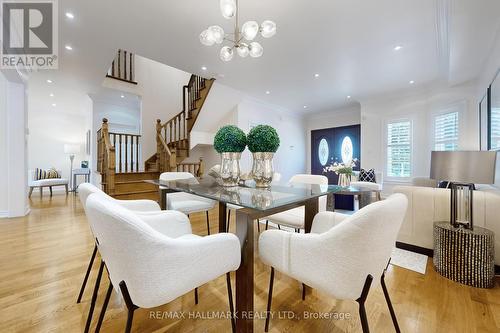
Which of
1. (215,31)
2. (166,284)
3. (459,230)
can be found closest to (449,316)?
(459,230)

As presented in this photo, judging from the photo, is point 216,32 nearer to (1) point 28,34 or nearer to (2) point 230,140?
(2) point 230,140

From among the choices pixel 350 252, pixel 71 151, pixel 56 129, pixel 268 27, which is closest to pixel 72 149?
pixel 71 151

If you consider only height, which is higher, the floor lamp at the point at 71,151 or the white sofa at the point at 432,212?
the floor lamp at the point at 71,151

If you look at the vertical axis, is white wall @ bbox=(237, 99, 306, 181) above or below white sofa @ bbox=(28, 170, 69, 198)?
above

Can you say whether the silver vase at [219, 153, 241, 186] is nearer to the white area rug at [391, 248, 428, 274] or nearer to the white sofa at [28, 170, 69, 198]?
the white area rug at [391, 248, 428, 274]

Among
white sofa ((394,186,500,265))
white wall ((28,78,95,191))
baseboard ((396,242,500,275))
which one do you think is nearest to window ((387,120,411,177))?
white sofa ((394,186,500,265))

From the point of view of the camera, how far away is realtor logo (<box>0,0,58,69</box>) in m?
2.39

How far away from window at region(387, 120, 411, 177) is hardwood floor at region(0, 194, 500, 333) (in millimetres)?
4259

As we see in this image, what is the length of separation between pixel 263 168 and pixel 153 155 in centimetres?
506

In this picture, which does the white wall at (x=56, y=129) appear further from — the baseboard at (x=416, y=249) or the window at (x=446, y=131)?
the window at (x=446, y=131)

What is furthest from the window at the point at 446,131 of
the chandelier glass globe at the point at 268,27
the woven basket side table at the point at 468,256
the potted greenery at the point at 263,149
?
the potted greenery at the point at 263,149

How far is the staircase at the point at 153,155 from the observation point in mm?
3936

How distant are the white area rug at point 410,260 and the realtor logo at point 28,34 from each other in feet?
15.1

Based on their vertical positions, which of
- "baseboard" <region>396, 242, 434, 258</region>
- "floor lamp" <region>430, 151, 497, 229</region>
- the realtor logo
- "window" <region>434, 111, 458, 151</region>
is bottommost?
"baseboard" <region>396, 242, 434, 258</region>
